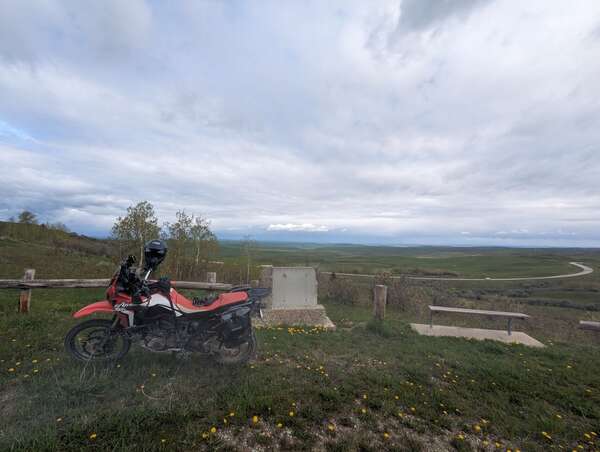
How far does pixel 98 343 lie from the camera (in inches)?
160

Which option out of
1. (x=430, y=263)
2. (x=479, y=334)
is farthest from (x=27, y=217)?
(x=430, y=263)

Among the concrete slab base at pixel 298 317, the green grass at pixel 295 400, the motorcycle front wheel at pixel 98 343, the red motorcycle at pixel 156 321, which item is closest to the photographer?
the green grass at pixel 295 400

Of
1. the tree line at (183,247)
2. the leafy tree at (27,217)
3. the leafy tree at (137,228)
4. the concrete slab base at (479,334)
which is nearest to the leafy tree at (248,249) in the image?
the tree line at (183,247)

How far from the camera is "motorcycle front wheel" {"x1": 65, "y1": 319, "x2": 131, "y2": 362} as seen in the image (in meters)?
4.02

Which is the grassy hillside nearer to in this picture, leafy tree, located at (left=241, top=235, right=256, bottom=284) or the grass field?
leafy tree, located at (left=241, top=235, right=256, bottom=284)

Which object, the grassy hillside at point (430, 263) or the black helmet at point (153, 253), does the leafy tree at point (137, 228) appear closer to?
the grassy hillside at point (430, 263)

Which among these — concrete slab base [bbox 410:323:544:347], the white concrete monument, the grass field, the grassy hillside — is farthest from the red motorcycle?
the grassy hillside

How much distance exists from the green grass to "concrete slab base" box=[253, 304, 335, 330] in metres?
1.86

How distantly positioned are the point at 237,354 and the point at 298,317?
310cm

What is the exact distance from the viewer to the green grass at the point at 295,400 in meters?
2.67

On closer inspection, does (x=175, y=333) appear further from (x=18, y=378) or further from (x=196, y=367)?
(x=18, y=378)

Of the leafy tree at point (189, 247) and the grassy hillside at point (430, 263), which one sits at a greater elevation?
the leafy tree at point (189, 247)

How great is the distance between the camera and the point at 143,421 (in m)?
2.79

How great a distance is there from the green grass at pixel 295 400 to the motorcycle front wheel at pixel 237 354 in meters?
0.19
